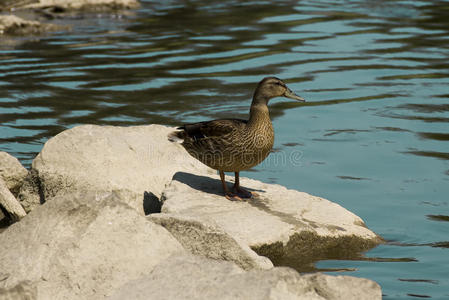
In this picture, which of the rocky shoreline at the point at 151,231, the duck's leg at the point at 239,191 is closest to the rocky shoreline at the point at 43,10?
the rocky shoreline at the point at 151,231

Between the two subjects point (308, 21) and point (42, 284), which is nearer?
point (42, 284)

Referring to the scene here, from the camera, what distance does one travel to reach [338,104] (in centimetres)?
1131

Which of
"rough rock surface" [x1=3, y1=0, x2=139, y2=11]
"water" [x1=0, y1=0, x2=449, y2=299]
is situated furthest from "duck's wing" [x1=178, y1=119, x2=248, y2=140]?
"rough rock surface" [x1=3, y1=0, x2=139, y2=11]

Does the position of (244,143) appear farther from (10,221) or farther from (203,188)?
(10,221)

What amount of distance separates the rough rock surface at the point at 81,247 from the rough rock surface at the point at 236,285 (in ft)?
0.66

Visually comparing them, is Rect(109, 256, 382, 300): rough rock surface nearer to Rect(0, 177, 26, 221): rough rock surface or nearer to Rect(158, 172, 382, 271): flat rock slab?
Rect(158, 172, 382, 271): flat rock slab

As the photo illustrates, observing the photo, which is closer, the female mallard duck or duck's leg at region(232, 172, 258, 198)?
the female mallard duck

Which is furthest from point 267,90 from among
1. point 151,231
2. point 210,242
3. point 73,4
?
point 73,4

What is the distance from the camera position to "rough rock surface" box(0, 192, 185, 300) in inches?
185

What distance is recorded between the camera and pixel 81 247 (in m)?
4.83

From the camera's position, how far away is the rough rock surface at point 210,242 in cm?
514

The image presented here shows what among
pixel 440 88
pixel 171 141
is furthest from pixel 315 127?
pixel 171 141

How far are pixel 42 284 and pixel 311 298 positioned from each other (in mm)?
1704

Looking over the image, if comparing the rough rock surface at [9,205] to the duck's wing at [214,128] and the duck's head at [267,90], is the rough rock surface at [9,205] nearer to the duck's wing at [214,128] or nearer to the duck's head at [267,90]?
the duck's wing at [214,128]
